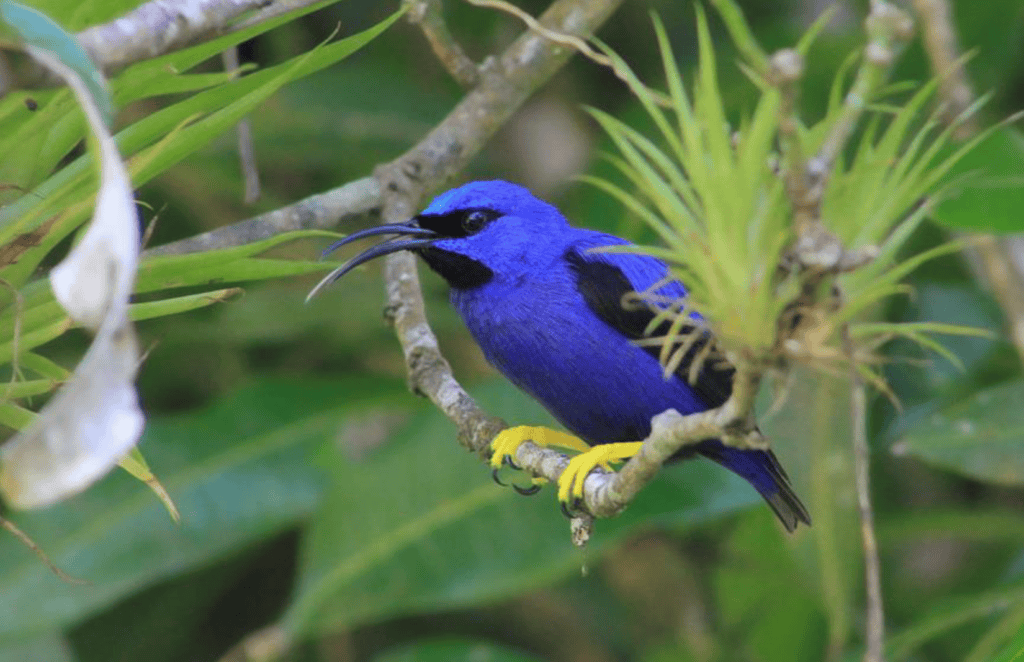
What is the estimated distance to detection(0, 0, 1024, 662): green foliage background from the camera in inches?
144

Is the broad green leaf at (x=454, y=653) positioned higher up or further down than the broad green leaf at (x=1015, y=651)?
further down

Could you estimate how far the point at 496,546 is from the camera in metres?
3.66

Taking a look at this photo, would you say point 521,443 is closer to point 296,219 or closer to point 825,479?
point 296,219

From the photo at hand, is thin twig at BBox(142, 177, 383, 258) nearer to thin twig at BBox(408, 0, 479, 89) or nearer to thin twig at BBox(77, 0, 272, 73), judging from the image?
thin twig at BBox(408, 0, 479, 89)

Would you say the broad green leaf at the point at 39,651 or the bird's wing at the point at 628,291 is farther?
the broad green leaf at the point at 39,651

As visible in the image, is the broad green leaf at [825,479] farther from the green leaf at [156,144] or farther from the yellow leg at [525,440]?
the green leaf at [156,144]

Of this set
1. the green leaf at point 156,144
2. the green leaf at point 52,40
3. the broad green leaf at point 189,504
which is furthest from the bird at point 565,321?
the green leaf at point 52,40

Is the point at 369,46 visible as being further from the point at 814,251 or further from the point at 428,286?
the point at 814,251

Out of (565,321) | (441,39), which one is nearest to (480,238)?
(565,321)

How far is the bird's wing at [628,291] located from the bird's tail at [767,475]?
0.12 meters

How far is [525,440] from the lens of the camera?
305cm

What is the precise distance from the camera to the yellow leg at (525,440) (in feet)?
9.45

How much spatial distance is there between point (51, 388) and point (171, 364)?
9.54ft

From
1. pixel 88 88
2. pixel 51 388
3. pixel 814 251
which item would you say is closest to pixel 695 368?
pixel 814 251
